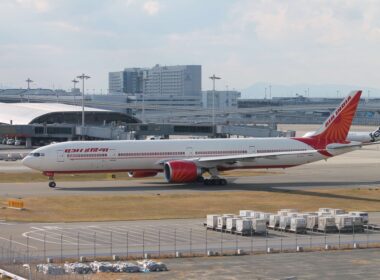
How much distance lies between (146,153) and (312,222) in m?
31.2

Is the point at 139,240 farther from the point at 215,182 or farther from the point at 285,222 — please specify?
the point at 215,182

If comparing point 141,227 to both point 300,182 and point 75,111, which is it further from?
point 75,111

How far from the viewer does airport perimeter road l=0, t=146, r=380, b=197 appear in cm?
8319

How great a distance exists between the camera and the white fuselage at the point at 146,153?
85.4m

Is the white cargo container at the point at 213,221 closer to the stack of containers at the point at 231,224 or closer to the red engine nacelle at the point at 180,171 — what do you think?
the stack of containers at the point at 231,224

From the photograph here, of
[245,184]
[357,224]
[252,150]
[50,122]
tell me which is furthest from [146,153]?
[50,122]

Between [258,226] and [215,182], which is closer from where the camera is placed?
[258,226]

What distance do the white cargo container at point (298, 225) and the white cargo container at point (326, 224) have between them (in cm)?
125

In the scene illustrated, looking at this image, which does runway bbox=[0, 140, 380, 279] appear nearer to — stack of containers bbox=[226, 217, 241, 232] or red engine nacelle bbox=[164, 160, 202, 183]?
stack of containers bbox=[226, 217, 241, 232]

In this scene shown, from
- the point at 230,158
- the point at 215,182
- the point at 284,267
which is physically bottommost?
the point at 284,267

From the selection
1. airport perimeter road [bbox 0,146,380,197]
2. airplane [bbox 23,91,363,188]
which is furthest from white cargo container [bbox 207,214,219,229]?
airplane [bbox 23,91,363,188]

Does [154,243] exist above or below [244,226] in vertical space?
below

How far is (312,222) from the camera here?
59281mm

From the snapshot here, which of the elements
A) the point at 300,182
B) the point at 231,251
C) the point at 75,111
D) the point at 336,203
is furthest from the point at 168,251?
the point at 75,111
